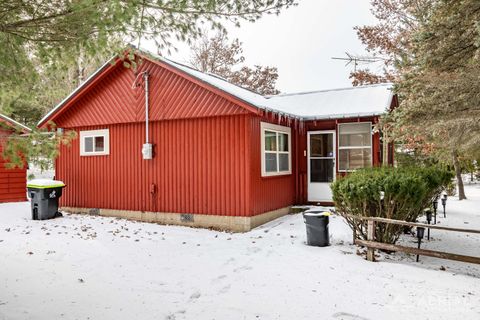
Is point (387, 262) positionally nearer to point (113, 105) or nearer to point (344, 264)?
point (344, 264)

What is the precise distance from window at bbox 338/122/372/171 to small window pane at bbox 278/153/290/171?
1.63 metres

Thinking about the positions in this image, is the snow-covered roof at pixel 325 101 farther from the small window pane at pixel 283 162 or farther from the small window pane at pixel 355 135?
the small window pane at pixel 283 162

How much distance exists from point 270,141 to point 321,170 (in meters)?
2.31

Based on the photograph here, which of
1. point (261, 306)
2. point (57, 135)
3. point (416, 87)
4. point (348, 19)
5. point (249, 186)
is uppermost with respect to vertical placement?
point (348, 19)

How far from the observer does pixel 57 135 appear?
3877mm

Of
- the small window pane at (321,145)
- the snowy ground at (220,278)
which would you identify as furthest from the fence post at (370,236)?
the small window pane at (321,145)

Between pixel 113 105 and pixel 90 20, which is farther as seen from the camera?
pixel 113 105

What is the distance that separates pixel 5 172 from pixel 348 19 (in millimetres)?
18646

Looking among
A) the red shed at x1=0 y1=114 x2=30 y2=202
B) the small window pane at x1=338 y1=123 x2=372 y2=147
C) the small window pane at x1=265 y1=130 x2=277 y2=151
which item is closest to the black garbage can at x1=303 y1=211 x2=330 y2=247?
the small window pane at x1=265 y1=130 x2=277 y2=151

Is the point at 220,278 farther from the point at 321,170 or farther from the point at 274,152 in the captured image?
the point at 321,170

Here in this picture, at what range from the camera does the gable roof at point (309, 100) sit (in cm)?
894

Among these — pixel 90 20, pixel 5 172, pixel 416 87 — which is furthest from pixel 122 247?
Result: pixel 5 172

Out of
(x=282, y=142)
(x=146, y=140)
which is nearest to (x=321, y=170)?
(x=282, y=142)

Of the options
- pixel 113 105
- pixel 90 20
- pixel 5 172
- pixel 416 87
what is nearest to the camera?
pixel 90 20
